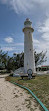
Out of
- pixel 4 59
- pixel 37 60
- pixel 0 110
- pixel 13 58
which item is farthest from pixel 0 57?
pixel 0 110

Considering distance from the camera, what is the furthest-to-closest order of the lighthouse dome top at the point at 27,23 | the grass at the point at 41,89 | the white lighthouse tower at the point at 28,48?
1. the lighthouse dome top at the point at 27,23
2. the white lighthouse tower at the point at 28,48
3. the grass at the point at 41,89

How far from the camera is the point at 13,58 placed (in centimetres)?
3039

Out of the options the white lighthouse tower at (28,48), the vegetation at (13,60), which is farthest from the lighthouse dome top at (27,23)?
the vegetation at (13,60)

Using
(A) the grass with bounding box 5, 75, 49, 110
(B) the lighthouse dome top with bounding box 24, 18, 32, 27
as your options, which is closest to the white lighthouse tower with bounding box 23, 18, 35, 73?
(B) the lighthouse dome top with bounding box 24, 18, 32, 27

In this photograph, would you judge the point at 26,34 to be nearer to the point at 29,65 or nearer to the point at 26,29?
the point at 26,29

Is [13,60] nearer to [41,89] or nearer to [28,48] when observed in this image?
[28,48]

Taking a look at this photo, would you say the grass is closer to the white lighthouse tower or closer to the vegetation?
the white lighthouse tower

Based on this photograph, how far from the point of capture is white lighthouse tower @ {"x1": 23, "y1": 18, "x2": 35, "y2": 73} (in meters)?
18.0

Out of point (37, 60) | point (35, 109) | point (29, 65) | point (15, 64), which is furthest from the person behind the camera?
point (37, 60)

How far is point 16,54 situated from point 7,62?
493 centimetres

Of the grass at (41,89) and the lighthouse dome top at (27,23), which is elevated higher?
the lighthouse dome top at (27,23)

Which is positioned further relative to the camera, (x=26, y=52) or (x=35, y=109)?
(x=26, y=52)

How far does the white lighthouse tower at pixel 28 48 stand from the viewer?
17969mm

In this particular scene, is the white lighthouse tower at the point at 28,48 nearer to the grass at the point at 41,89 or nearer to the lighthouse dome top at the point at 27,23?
the lighthouse dome top at the point at 27,23
